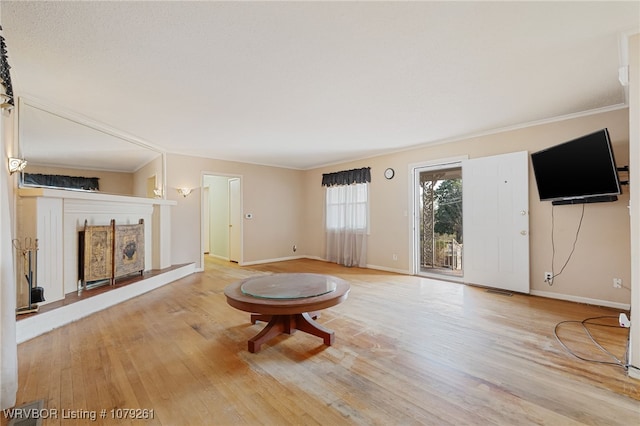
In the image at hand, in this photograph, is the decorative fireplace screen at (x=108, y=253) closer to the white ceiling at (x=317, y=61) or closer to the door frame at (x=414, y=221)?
the white ceiling at (x=317, y=61)

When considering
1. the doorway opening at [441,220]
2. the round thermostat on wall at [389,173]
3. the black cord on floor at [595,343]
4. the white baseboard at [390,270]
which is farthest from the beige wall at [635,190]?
the doorway opening at [441,220]

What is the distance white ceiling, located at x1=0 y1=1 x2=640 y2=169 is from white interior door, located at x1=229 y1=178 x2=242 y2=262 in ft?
8.59

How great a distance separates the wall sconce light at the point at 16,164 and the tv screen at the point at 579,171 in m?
5.51

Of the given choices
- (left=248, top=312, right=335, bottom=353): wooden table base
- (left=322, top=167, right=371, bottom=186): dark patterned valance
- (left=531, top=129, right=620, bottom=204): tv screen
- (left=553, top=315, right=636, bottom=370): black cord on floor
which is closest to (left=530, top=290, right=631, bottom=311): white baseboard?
(left=553, top=315, right=636, bottom=370): black cord on floor

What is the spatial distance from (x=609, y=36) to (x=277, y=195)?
5660 millimetres

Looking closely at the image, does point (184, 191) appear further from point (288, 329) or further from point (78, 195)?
point (288, 329)

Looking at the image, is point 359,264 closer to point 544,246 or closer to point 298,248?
point 298,248

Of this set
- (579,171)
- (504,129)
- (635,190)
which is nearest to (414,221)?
(504,129)

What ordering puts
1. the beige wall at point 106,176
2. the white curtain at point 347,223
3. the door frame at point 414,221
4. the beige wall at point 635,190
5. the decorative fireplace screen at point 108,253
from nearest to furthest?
the beige wall at point 635,190 < the beige wall at point 106,176 < the decorative fireplace screen at point 108,253 < the door frame at point 414,221 < the white curtain at point 347,223

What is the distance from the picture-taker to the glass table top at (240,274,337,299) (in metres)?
2.24

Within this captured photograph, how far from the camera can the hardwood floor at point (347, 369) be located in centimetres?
153

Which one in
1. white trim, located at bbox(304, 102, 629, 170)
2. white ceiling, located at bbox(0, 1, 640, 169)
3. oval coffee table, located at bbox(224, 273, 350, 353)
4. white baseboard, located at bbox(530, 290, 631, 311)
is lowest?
white baseboard, located at bbox(530, 290, 631, 311)

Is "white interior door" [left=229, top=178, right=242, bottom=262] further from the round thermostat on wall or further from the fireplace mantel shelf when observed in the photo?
the round thermostat on wall

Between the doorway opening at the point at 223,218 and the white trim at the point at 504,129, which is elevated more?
the white trim at the point at 504,129
